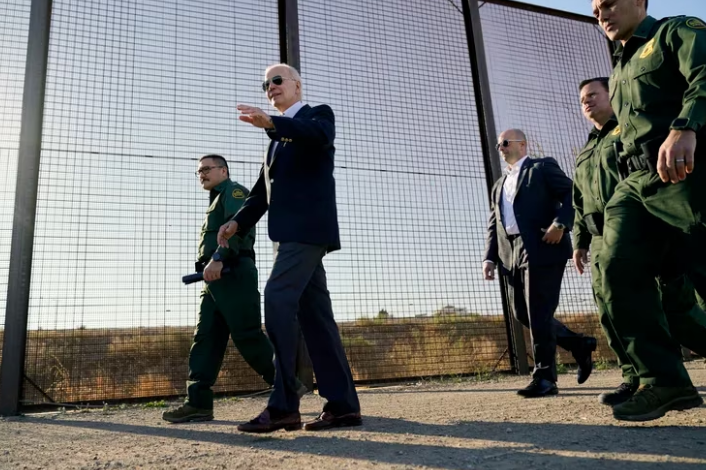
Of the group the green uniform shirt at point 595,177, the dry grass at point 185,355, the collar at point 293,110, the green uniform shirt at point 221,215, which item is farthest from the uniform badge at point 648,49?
the dry grass at point 185,355

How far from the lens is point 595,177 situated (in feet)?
9.40

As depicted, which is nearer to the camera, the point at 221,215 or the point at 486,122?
the point at 221,215

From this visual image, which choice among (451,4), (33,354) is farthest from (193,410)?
(451,4)

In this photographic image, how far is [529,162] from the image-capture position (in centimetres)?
396

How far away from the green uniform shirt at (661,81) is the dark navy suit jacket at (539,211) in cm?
157

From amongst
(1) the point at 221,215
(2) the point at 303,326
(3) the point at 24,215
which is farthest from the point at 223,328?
(3) the point at 24,215

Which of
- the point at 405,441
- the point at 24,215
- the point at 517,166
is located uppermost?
the point at 517,166

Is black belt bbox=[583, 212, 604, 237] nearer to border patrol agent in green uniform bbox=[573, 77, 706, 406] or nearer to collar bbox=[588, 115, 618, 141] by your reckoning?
border patrol agent in green uniform bbox=[573, 77, 706, 406]

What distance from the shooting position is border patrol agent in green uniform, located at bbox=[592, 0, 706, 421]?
190cm

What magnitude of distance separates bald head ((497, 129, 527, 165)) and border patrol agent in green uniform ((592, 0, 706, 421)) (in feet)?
6.04

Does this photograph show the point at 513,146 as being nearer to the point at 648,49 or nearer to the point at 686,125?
the point at 648,49

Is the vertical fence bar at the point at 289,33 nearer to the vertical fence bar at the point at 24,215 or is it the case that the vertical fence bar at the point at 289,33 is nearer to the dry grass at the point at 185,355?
the vertical fence bar at the point at 24,215

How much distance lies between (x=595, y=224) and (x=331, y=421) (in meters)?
1.63

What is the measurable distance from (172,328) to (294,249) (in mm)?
2235
